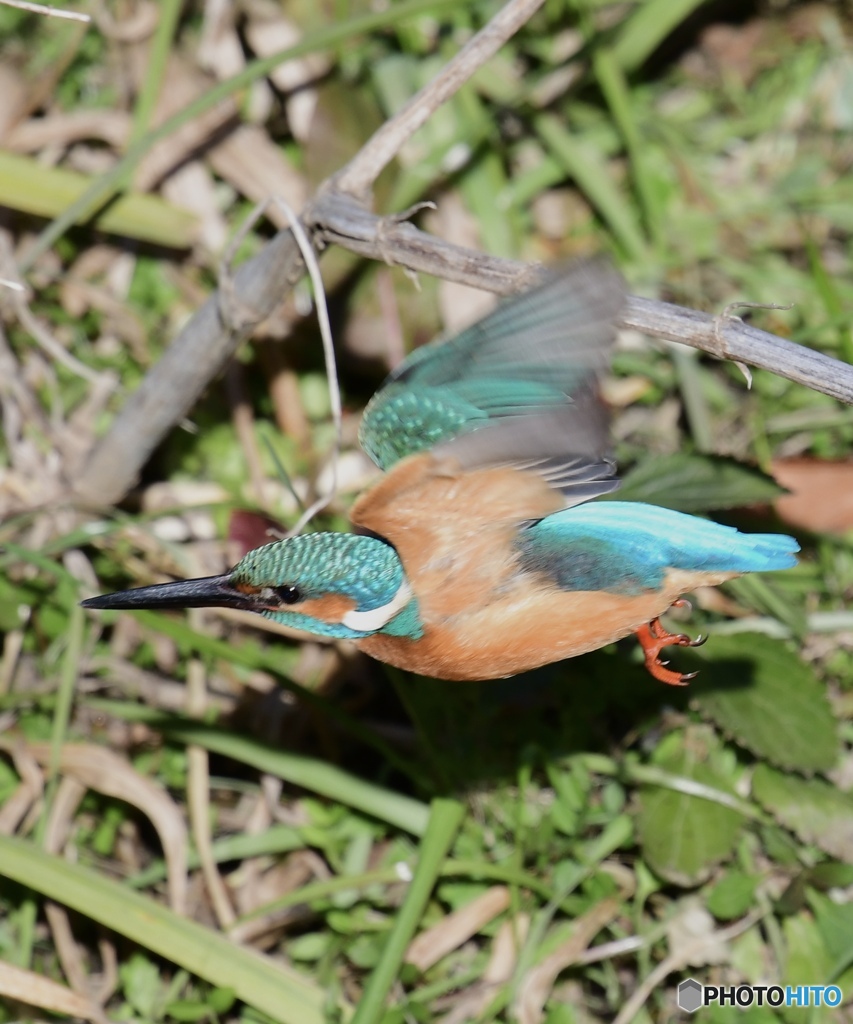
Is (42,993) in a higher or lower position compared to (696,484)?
lower

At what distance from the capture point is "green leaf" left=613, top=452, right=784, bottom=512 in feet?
9.33

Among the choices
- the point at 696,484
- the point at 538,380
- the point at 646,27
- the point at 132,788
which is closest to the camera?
the point at 538,380

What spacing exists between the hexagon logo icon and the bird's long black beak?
4.88ft

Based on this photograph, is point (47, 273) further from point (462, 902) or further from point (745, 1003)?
point (745, 1003)

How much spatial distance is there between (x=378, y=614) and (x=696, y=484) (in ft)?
3.52

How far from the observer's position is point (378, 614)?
7.22 feet

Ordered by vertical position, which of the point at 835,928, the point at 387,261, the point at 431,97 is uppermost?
the point at 431,97

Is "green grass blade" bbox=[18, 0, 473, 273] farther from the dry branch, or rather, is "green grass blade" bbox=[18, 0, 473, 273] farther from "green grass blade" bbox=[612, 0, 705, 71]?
"green grass blade" bbox=[612, 0, 705, 71]

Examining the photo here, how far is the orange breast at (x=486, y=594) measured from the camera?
81.2 inches

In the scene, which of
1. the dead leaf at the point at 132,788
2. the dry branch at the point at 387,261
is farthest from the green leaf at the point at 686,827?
the dry branch at the point at 387,261

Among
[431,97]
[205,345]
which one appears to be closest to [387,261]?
[431,97]

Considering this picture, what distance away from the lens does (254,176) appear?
12.2 ft

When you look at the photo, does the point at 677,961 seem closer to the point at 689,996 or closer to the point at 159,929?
the point at 689,996

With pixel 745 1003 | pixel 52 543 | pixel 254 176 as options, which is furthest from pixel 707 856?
pixel 254 176
